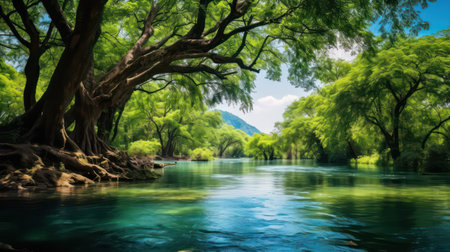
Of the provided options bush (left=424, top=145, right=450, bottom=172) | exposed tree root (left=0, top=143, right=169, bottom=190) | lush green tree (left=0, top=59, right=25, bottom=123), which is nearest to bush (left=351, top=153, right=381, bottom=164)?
bush (left=424, top=145, right=450, bottom=172)

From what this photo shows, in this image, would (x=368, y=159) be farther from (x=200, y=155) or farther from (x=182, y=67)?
(x=200, y=155)

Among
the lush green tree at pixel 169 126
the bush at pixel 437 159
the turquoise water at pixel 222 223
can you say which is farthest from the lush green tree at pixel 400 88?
the lush green tree at pixel 169 126

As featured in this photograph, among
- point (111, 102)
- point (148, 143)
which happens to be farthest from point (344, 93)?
point (148, 143)

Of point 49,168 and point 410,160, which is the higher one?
point 410,160

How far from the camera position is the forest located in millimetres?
9992

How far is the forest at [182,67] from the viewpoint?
32.8 ft

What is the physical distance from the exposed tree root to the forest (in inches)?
1.6

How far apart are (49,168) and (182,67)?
26.5 ft

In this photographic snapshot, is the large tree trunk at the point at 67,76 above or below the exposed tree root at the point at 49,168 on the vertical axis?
above

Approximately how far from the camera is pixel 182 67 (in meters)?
16.1

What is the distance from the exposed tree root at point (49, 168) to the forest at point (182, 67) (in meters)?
0.04

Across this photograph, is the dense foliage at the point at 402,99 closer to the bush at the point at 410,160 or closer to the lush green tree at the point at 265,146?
the bush at the point at 410,160

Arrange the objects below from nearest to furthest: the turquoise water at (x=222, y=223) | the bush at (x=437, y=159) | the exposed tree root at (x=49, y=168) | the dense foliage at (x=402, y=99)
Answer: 1. the turquoise water at (x=222, y=223)
2. the exposed tree root at (x=49, y=168)
3. the bush at (x=437, y=159)
4. the dense foliage at (x=402, y=99)

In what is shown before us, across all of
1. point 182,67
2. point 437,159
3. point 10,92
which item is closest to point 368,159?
point 437,159
